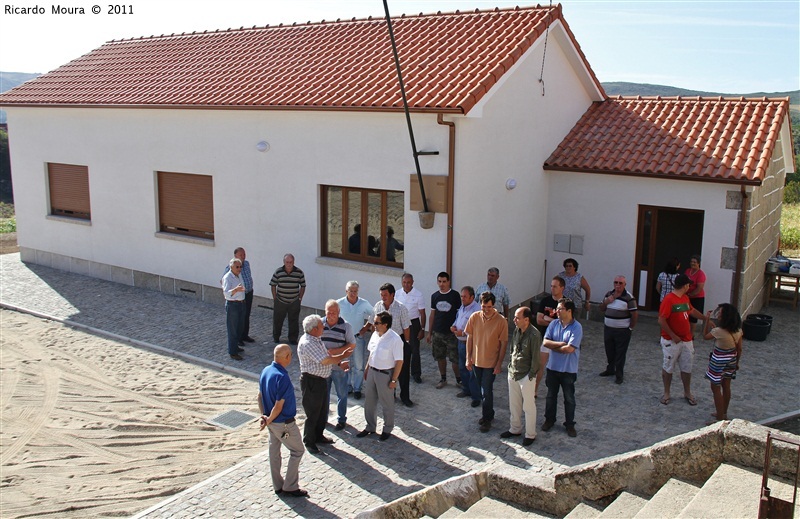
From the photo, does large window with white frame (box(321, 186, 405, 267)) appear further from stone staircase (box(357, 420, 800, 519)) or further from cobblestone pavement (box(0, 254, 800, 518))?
stone staircase (box(357, 420, 800, 519))

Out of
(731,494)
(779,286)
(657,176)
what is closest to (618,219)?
(657,176)

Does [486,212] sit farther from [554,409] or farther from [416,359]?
[554,409]

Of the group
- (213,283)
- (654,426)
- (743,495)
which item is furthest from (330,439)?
(213,283)

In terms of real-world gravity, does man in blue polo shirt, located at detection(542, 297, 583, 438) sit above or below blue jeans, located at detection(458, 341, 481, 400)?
above

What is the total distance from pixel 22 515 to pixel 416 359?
5236 millimetres

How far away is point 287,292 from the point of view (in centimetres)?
1228

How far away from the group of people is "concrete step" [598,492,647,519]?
229 cm

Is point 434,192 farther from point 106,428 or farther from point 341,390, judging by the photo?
point 106,428

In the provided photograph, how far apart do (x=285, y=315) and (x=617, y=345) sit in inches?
213

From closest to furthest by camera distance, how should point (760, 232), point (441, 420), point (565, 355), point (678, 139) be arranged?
point (565, 355)
point (441, 420)
point (678, 139)
point (760, 232)

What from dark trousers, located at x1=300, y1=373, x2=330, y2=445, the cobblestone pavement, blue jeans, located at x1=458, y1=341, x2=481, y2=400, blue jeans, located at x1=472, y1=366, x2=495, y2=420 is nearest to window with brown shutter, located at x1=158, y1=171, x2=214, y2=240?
the cobblestone pavement

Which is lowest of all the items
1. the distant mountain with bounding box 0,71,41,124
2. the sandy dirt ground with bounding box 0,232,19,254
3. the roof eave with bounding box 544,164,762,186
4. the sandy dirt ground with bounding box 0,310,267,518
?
the sandy dirt ground with bounding box 0,310,267,518

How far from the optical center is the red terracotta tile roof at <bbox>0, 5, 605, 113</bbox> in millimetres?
12266

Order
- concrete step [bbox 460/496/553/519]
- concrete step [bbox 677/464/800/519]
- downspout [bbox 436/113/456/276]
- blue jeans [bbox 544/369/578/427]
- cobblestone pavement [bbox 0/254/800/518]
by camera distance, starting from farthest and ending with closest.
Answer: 1. downspout [bbox 436/113/456/276]
2. blue jeans [bbox 544/369/578/427]
3. cobblestone pavement [bbox 0/254/800/518]
4. concrete step [bbox 460/496/553/519]
5. concrete step [bbox 677/464/800/519]
